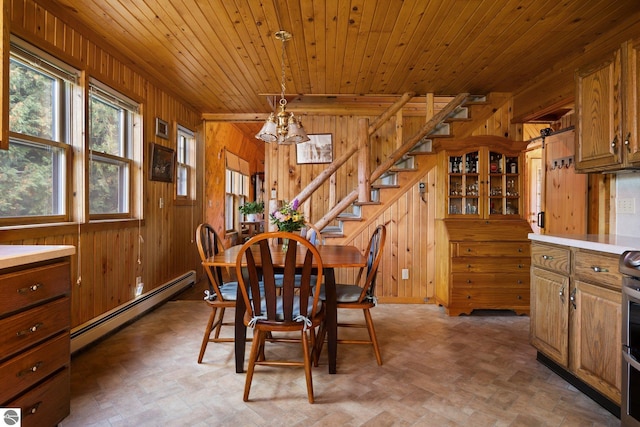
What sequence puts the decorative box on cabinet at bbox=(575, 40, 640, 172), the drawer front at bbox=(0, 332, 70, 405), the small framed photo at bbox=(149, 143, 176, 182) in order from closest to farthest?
1. the drawer front at bbox=(0, 332, 70, 405)
2. the decorative box on cabinet at bbox=(575, 40, 640, 172)
3. the small framed photo at bbox=(149, 143, 176, 182)

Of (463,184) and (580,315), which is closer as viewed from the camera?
(580,315)

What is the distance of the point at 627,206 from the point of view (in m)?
2.48

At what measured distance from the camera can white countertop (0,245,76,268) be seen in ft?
4.23

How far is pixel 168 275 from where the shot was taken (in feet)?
13.5

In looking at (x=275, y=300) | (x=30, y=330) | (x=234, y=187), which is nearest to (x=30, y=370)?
(x=30, y=330)

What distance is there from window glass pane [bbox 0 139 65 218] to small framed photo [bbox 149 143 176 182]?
121 cm

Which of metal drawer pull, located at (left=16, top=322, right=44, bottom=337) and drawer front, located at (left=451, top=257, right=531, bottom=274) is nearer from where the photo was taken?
metal drawer pull, located at (left=16, top=322, right=44, bottom=337)

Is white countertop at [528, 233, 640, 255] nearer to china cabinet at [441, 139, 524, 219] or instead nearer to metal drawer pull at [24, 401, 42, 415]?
china cabinet at [441, 139, 524, 219]

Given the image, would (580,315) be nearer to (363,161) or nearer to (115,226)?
(363,161)

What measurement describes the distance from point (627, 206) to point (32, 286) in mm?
3761

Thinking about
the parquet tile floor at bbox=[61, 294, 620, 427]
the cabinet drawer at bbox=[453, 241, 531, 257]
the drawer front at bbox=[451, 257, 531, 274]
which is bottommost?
the parquet tile floor at bbox=[61, 294, 620, 427]

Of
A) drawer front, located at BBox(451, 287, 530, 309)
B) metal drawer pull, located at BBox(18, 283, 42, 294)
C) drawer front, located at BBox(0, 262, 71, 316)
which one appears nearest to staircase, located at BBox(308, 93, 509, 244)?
drawer front, located at BBox(451, 287, 530, 309)

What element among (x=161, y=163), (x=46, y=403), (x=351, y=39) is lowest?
(x=46, y=403)

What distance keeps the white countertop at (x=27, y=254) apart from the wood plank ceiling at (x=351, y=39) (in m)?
1.78
